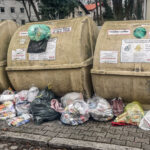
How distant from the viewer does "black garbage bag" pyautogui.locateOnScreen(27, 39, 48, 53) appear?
13.4 feet

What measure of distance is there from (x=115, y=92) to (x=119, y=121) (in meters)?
0.56

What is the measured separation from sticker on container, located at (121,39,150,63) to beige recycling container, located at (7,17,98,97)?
0.75 m

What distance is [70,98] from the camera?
3.87 m

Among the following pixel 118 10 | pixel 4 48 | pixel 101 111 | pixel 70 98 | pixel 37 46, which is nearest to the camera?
pixel 101 111

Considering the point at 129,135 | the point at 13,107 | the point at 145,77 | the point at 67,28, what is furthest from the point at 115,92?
the point at 13,107

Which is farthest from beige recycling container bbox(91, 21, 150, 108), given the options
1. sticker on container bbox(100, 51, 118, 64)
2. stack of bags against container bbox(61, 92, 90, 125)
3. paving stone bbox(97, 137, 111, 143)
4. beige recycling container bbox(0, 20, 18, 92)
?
beige recycling container bbox(0, 20, 18, 92)

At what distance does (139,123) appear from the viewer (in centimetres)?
336

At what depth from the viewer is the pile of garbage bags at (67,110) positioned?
3.44 m

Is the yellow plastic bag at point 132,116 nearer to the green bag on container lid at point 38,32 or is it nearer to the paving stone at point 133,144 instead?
the paving stone at point 133,144

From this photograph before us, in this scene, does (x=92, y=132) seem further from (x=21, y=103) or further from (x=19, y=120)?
(x=21, y=103)

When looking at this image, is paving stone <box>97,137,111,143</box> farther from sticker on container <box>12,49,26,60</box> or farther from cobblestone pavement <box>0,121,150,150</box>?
sticker on container <box>12,49,26,60</box>

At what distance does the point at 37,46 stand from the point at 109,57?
144cm

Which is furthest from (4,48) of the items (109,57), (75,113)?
(109,57)

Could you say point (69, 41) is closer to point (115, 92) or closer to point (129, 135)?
point (115, 92)
